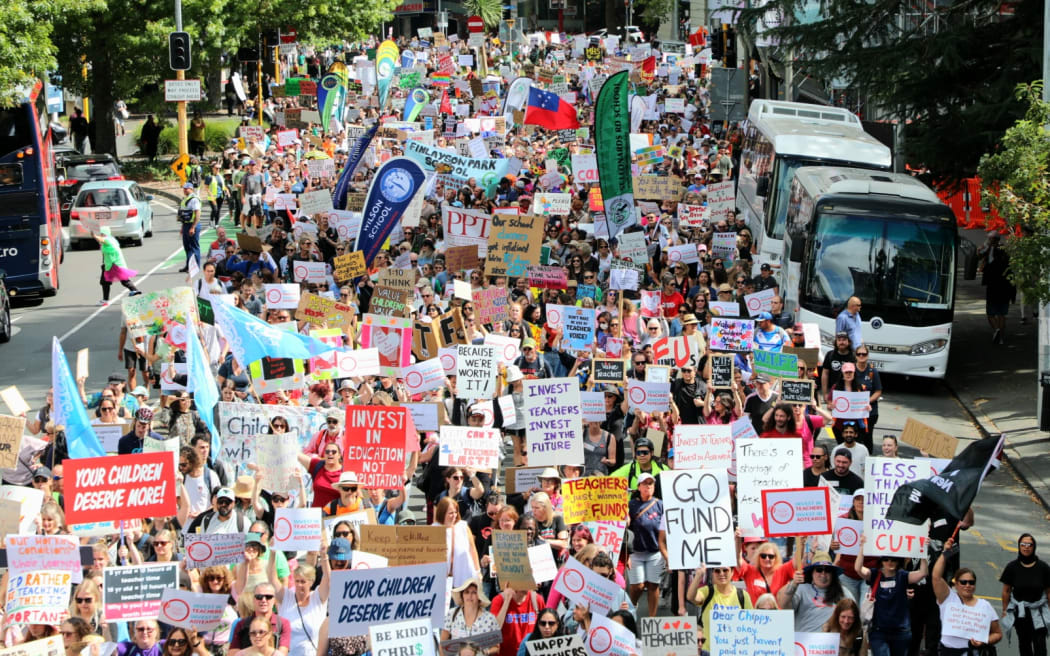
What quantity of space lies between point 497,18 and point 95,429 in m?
91.2

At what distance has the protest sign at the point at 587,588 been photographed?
9.61 m

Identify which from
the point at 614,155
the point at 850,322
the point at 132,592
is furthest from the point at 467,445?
the point at 614,155

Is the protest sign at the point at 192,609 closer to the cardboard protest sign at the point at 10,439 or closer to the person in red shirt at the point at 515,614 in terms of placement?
the person in red shirt at the point at 515,614

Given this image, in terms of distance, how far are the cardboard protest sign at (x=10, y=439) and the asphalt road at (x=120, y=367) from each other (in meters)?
4.32

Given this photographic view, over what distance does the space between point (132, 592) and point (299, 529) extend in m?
1.26

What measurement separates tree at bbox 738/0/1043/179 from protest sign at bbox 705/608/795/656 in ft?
47.9

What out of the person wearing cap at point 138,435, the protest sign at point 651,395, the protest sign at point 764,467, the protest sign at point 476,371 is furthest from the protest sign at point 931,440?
the person wearing cap at point 138,435

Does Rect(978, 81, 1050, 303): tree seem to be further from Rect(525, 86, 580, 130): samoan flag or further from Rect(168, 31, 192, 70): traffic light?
Rect(168, 31, 192, 70): traffic light

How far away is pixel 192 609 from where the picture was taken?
945 centimetres

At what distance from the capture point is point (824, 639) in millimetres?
9258

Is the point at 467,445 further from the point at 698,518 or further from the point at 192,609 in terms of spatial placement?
the point at 192,609

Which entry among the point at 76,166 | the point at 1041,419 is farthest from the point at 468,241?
the point at 76,166

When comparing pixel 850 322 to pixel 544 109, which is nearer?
pixel 850 322

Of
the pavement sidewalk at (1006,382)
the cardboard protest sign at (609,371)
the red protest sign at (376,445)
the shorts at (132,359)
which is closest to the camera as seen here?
the red protest sign at (376,445)
